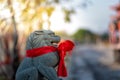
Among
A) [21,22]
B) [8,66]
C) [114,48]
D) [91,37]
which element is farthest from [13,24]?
[91,37]

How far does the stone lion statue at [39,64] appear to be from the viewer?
5.12 metres

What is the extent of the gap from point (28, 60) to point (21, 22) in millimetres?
6760

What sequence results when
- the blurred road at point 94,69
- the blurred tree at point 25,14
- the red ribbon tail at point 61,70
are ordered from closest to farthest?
1. the red ribbon tail at point 61,70
2. the blurred tree at point 25,14
3. the blurred road at point 94,69

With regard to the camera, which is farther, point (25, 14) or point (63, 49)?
point (25, 14)

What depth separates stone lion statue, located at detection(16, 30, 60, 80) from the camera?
16.8ft

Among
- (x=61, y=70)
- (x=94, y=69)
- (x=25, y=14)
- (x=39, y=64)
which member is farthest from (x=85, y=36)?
(x=39, y=64)

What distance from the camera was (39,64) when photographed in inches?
202

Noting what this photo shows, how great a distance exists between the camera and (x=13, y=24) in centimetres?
1164

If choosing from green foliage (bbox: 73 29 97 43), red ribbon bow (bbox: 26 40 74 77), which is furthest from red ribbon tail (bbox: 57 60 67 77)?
green foliage (bbox: 73 29 97 43)

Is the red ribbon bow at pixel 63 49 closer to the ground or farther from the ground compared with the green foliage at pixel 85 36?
farther from the ground

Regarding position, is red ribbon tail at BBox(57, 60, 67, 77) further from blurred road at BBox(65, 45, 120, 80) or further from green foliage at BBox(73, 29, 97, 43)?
green foliage at BBox(73, 29, 97, 43)

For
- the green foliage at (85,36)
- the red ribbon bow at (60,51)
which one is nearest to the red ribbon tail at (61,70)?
the red ribbon bow at (60,51)

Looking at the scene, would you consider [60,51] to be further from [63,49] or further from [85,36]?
[85,36]

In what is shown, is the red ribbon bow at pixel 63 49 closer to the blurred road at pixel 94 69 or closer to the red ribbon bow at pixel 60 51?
the red ribbon bow at pixel 60 51
